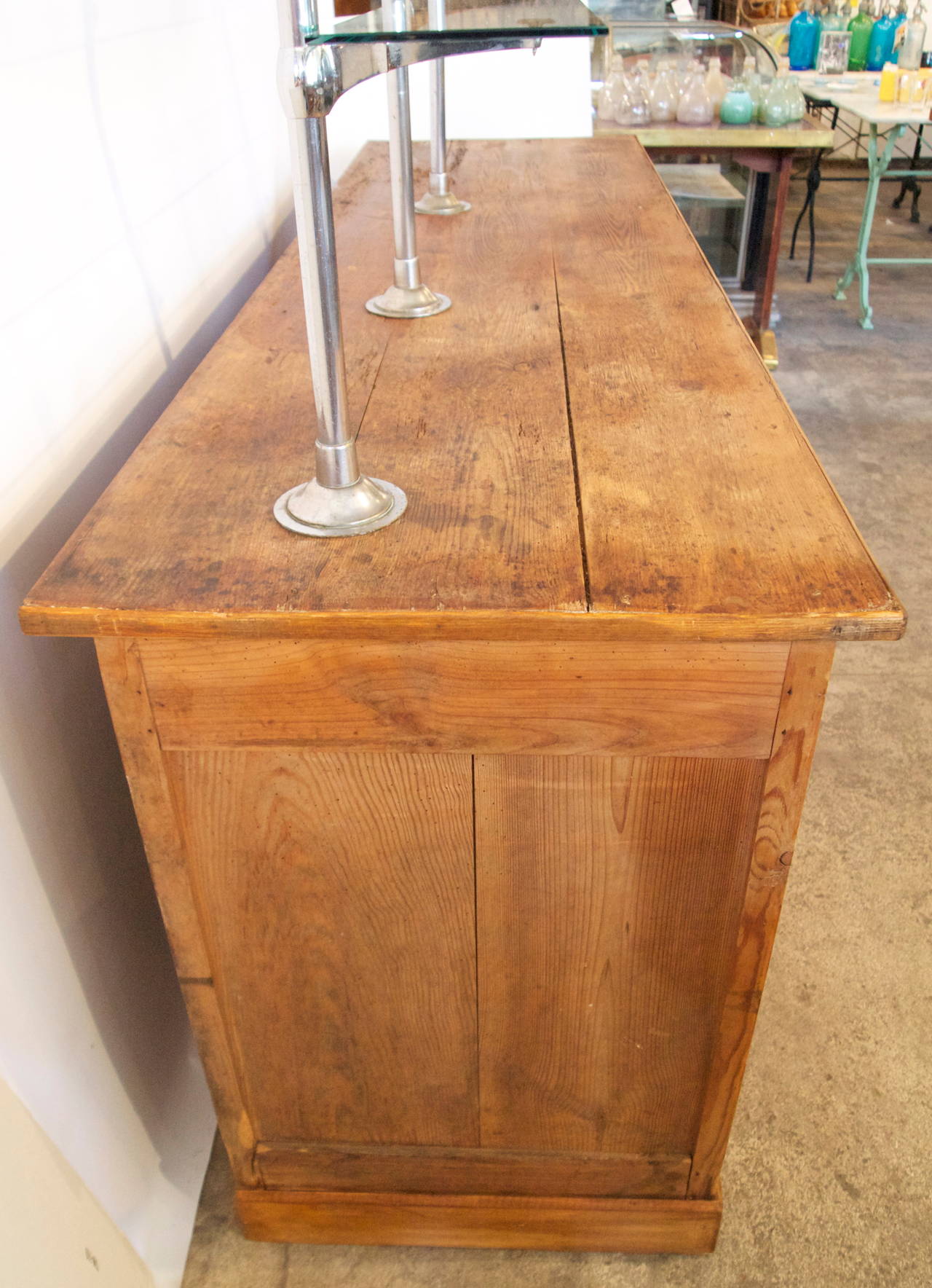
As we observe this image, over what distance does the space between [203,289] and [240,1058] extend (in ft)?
3.32

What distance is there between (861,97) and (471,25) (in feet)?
14.8

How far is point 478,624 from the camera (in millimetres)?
756

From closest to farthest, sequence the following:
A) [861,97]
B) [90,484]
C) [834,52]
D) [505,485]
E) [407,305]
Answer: [505,485] → [90,484] → [407,305] → [861,97] → [834,52]

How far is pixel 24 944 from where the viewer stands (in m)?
0.93

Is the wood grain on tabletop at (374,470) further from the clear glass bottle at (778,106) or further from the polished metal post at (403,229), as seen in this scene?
the clear glass bottle at (778,106)

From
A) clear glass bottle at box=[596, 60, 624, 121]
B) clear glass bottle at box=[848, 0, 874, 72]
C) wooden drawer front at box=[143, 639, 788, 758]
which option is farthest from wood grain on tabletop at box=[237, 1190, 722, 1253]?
clear glass bottle at box=[848, 0, 874, 72]

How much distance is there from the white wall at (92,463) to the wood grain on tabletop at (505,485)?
0.10 metres

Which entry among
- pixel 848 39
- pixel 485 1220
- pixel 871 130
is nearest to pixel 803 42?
pixel 848 39

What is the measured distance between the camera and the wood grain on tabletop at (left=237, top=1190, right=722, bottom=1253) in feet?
3.94

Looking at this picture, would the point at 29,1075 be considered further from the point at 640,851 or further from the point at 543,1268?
the point at 543,1268

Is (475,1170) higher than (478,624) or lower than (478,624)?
lower

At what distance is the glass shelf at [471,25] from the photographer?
67 centimetres

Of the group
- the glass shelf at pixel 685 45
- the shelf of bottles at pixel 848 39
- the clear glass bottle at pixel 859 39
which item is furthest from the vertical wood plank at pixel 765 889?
the clear glass bottle at pixel 859 39

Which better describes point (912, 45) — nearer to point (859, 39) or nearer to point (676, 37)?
point (859, 39)
